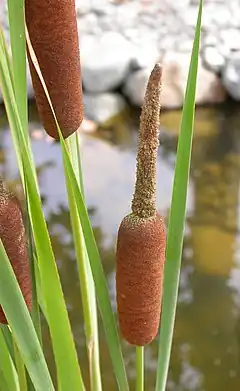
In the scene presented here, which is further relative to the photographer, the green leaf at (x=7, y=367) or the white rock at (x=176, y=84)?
the white rock at (x=176, y=84)

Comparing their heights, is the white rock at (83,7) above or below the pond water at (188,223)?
above

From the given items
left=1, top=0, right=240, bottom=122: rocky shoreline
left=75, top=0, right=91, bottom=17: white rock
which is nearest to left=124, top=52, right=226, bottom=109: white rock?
left=1, top=0, right=240, bottom=122: rocky shoreline

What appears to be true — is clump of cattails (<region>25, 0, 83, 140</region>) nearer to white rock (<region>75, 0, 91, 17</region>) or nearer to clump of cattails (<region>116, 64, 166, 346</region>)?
clump of cattails (<region>116, 64, 166, 346</region>)

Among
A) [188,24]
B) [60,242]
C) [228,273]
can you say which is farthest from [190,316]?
[188,24]

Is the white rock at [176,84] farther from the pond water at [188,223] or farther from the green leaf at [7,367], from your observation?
the green leaf at [7,367]

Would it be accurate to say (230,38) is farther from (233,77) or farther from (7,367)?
(7,367)

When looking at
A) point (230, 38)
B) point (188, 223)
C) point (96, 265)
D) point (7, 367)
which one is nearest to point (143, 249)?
point (96, 265)

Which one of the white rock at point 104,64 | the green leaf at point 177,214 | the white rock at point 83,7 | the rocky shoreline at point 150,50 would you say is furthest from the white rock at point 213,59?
the green leaf at point 177,214
